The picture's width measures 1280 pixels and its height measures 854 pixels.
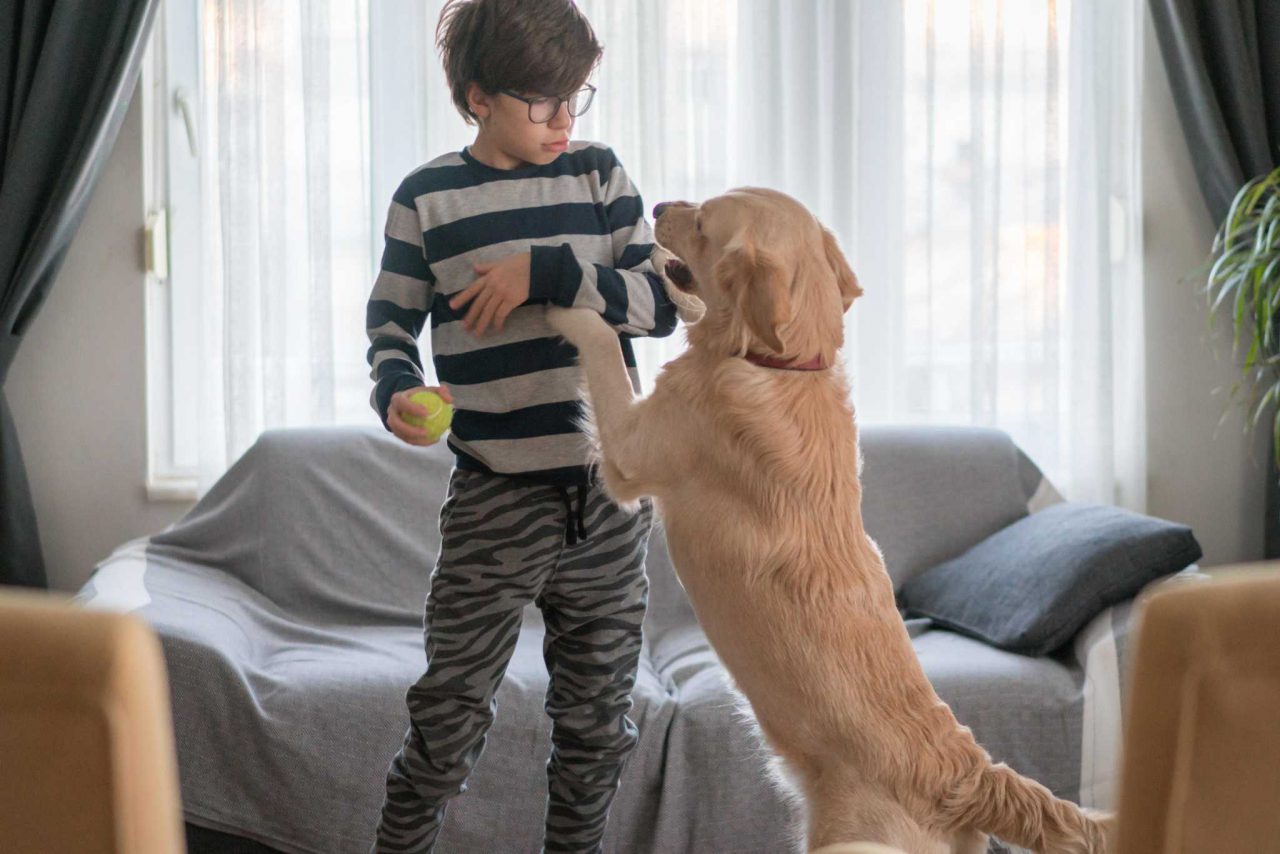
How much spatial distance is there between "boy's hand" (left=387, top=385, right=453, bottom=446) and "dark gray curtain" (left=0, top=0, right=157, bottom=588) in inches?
83.1

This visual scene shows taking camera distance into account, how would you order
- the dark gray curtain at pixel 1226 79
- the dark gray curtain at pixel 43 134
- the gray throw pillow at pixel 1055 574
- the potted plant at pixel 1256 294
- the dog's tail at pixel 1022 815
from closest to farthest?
the dog's tail at pixel 1022 815, the gray throw pillow at pixel 1055 574, the potted plant at pixel 1256 294, the dark gray curtain at pixel 43 134, the dark gray curtain at pixel 1226 79

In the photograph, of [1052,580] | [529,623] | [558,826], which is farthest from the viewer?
[529,623]

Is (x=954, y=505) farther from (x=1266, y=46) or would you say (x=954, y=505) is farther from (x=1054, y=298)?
(x=1266, y=46)

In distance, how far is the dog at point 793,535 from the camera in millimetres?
1318

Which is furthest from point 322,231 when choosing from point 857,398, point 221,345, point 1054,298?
point 1054,298

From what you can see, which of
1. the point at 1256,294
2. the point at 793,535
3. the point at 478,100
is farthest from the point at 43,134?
the point at 1256,294

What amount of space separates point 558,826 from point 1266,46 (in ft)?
9.68

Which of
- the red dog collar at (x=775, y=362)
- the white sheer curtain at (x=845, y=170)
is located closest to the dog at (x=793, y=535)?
the red dog collar at (x=775, y=362)

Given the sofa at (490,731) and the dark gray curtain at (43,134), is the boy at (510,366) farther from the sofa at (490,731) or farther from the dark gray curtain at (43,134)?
the dark gray curtain at (43,134)

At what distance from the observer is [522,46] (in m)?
1.48

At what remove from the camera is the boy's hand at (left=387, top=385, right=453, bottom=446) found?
143 centimetres

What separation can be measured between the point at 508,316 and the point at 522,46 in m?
0.33

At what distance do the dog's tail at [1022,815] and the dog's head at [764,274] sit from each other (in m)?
0.51

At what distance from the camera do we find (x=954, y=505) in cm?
312
